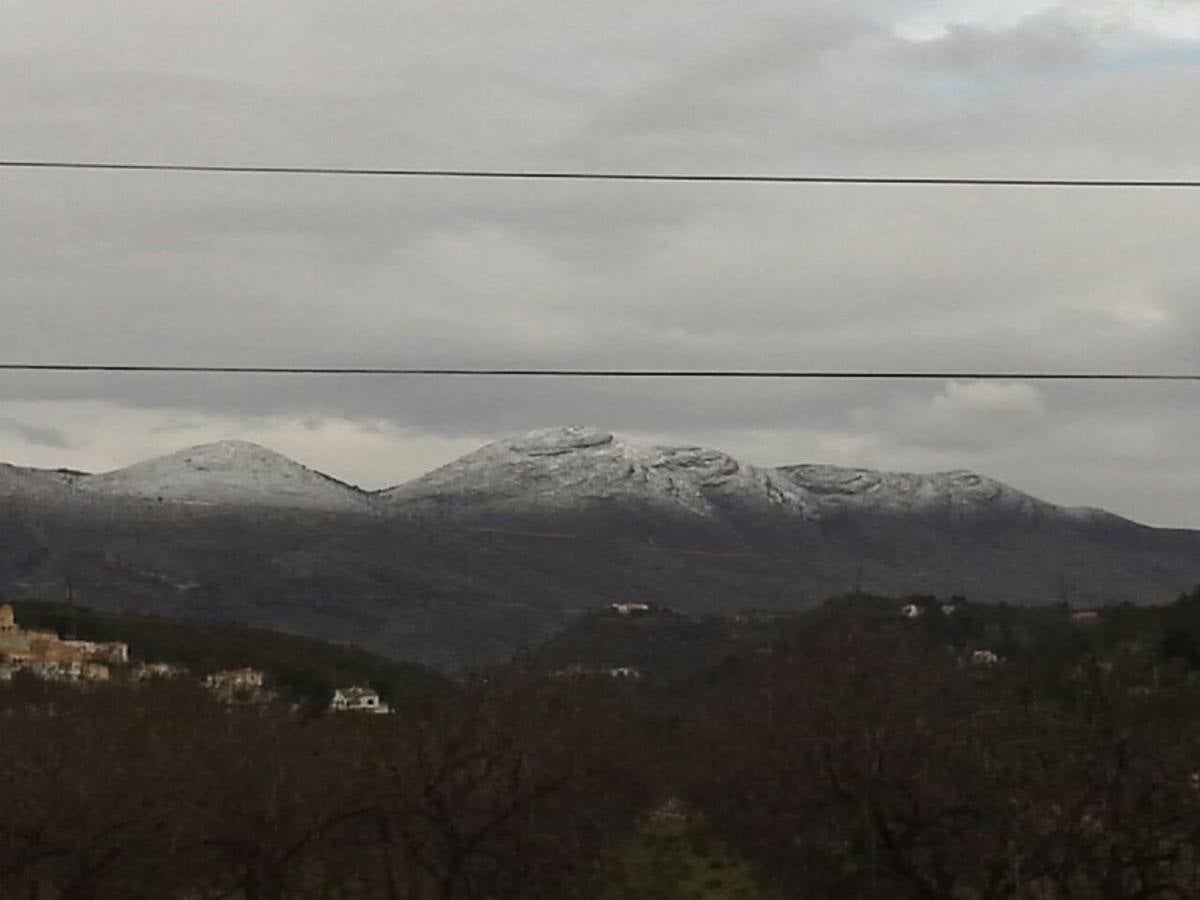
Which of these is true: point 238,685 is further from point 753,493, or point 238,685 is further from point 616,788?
point 753,493

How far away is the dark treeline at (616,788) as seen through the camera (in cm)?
2094

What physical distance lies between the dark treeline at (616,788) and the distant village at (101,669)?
418 cm

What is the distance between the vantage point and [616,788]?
29.7 m

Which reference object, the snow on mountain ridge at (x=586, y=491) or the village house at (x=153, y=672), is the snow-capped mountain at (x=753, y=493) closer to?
the snow on mountain ridge at (x=586, y=491)

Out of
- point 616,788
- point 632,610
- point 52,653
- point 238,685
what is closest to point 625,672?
point 238,685

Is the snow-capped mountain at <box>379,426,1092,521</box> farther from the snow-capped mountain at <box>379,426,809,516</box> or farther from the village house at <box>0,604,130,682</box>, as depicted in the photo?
the village house at <box>0,604,130,682</box>

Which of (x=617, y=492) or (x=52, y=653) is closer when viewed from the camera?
(x=52, y=653)

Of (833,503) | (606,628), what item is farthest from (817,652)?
(833,503)

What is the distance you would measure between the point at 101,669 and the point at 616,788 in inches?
1018

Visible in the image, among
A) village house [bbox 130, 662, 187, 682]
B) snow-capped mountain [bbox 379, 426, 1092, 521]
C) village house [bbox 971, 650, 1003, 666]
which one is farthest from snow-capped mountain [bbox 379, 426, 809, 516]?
village house [bbox 971, 650, 1003, 666]

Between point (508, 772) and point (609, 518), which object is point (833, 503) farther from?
point (508, 772)

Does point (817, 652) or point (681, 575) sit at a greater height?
point (817, 652)

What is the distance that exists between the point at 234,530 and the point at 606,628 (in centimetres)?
8632

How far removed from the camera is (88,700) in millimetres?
33469
